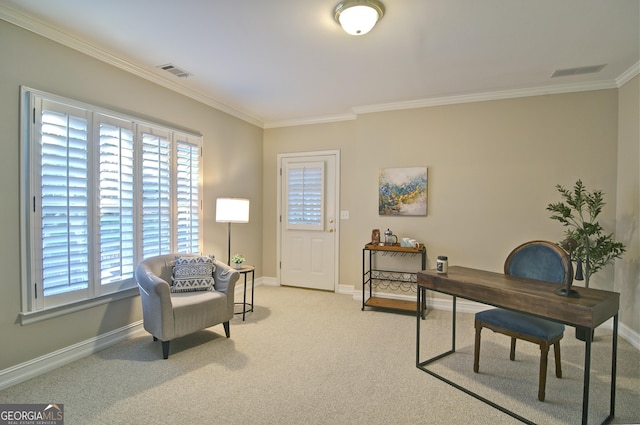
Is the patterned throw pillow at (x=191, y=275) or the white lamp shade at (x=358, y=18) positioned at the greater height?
the white lamp shade at (x=358, y=18)

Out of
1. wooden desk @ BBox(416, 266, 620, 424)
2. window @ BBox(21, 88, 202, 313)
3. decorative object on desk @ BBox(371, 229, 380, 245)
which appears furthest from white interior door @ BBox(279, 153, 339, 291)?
wooden desk @ BBox(416, 266, 620, 424)

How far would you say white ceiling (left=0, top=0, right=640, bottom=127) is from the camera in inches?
87.9

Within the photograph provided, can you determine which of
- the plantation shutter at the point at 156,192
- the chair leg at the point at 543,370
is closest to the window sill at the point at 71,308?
the plantation shutter at the point at 156,192

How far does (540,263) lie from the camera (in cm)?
260

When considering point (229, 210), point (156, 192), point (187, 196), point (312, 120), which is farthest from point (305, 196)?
point (156, 192)

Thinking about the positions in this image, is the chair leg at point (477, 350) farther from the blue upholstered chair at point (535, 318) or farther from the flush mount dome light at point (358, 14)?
the flush mount dome light at point (358, 14)

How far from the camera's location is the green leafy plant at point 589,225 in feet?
10.0

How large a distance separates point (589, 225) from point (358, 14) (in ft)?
9.12

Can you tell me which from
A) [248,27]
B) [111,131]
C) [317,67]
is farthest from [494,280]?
[111,131]

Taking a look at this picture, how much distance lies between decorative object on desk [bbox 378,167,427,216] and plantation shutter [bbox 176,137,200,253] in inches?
94.4

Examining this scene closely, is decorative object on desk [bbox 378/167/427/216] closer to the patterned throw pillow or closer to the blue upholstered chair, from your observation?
the blue upholstered chair

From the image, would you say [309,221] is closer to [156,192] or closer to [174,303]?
[156,192]

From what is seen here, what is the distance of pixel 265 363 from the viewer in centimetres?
268

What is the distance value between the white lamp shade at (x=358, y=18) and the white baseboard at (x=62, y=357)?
334 cm
